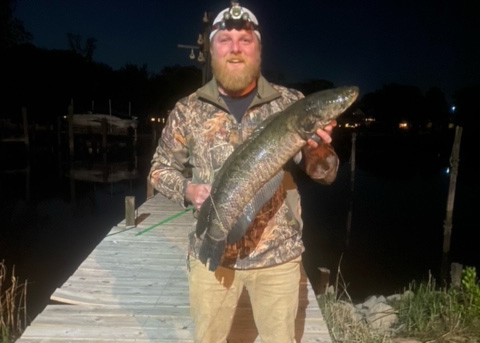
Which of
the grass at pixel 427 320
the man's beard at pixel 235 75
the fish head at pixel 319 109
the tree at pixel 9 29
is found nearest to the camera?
the fish head at pixel 319 109

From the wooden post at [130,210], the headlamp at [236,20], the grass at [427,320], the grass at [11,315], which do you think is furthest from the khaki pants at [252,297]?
the wooden post at [130,210]

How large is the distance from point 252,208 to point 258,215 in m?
0.23

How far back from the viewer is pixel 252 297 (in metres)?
2.81

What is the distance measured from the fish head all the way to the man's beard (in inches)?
15.7

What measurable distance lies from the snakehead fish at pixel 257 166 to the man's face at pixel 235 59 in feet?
1.05

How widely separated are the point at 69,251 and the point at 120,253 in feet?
25.2

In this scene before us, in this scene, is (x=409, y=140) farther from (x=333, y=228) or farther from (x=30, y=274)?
(x=30, y=274)

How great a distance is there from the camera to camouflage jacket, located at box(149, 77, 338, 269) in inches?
107

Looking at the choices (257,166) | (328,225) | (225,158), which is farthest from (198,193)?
(328,225)

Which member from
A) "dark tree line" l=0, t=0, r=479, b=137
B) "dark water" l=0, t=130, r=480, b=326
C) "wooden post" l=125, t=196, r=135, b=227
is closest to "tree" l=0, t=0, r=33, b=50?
"dark tree line" l=0, t=0, r=479, b=137

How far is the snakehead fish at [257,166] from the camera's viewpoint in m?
2.40

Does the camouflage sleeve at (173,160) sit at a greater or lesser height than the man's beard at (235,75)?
lesser

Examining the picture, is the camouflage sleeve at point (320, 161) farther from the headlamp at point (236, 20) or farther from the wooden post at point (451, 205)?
the wooden post at point (451, 205)

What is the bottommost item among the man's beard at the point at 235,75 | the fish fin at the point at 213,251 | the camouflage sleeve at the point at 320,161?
the fish fin at the point at 213,251
